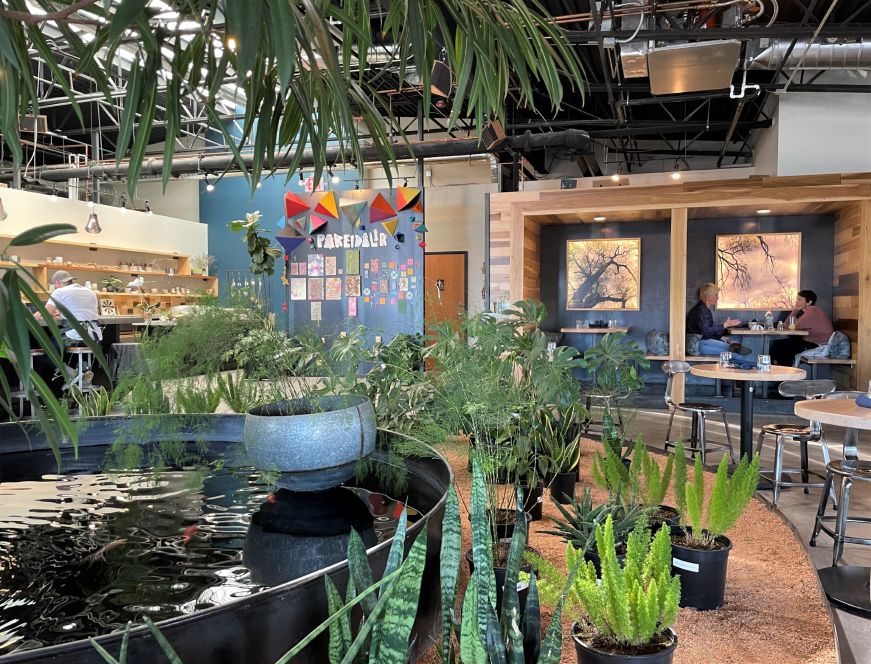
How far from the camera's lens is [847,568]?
2500 mm

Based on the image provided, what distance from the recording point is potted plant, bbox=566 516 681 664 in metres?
1.28

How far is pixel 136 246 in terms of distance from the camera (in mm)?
12648

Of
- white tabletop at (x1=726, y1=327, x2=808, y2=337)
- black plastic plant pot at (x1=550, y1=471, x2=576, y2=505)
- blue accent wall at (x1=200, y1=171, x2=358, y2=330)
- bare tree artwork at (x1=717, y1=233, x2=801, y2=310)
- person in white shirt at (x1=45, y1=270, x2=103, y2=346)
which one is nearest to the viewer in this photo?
black plastic plant pot at (x1=550, y1=471, x2=576, y2=505)

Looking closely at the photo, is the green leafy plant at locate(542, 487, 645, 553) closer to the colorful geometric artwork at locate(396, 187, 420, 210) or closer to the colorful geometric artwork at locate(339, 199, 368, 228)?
the colorful geometric artwork at locate(396, 187, 420, 210)

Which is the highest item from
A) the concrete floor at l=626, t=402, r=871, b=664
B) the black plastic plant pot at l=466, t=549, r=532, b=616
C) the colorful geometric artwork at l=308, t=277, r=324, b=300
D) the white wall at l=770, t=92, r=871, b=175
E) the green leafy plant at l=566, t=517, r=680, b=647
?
the white wall at l=770, t=92, r=871, b=175

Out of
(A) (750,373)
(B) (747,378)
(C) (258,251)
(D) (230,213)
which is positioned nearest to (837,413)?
(B) (747,378)

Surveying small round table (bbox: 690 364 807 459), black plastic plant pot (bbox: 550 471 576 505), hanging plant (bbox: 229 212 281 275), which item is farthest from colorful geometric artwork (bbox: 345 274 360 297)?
black plastic plant pot (bbox: 550 471 576 505)

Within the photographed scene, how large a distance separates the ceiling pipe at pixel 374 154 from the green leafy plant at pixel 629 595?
247 inches

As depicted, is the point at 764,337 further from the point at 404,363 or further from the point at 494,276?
the point at 404,363

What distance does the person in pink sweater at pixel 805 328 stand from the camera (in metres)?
7.66

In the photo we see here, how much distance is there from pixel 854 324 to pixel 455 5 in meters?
7.71

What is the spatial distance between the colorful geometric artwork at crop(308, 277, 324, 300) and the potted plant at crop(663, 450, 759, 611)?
8781 mm

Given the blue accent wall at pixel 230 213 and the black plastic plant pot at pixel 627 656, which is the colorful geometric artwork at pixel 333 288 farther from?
the black plastic plant pot at pixel 627 656

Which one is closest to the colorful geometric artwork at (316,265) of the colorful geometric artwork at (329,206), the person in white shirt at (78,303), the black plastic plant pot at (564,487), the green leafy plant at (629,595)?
the colorful geometric artwork at (329,206)
